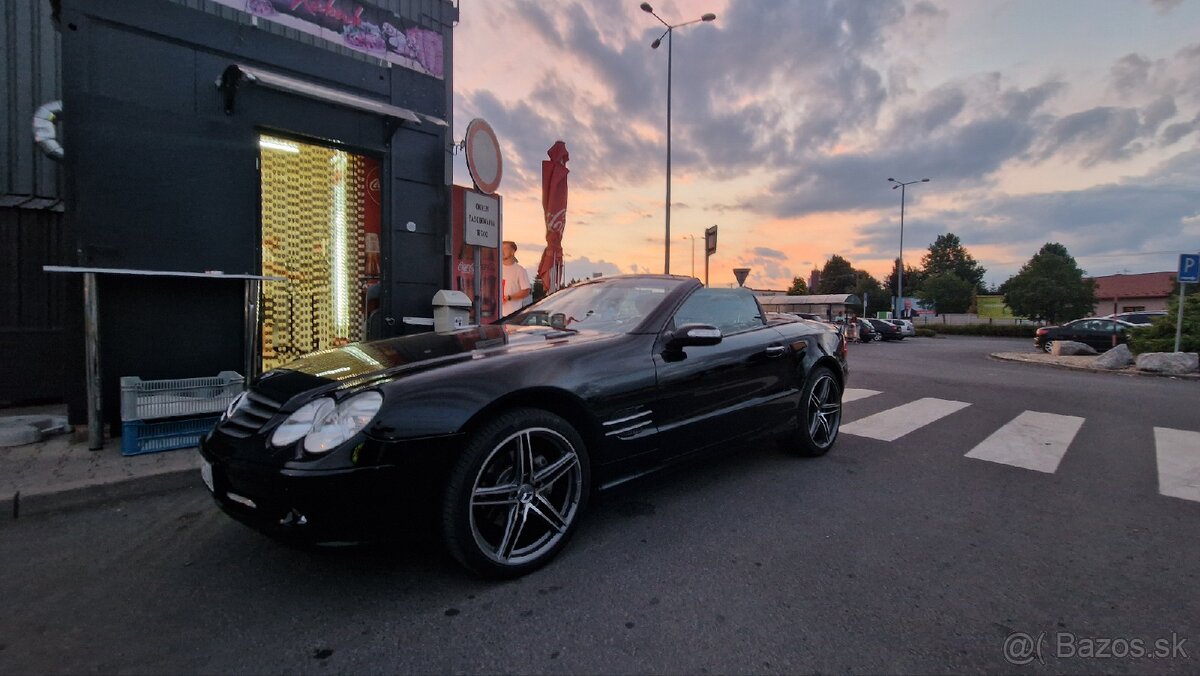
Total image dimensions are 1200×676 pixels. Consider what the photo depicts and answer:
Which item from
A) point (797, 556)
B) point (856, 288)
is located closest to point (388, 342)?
point (797, 556)

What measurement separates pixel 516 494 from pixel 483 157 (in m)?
4.98

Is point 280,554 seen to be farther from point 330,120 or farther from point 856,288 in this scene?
point 856,288

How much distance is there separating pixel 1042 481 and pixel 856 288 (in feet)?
250

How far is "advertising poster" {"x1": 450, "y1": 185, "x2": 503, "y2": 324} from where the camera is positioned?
5.94 meters

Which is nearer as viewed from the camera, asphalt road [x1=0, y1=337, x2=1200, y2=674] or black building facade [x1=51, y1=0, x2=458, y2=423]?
asphalt road [x1=0, y1=337, x2=1200, y2=674]

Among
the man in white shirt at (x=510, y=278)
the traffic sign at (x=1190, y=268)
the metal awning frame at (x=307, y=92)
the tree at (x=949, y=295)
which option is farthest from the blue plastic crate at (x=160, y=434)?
the tree at (x=949, y=295)

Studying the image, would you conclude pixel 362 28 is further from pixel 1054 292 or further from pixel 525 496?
pixel 1054 292

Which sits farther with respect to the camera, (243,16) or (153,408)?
(243,16)

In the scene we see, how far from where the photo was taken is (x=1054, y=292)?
124 feet

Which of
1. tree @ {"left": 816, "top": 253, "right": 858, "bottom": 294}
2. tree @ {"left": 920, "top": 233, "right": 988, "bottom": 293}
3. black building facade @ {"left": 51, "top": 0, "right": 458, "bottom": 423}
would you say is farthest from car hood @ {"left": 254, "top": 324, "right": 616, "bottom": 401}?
tree @ {"left": 920, "top": 233, "right": 988, "bottom": 293}

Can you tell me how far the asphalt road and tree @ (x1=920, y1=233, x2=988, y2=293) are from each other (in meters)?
101

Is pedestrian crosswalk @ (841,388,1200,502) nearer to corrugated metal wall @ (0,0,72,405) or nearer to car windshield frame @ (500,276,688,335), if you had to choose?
car windshield frame @ (500,276,688,335)

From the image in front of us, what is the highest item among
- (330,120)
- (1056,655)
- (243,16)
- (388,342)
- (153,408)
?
(243,16)

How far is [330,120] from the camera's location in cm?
575
